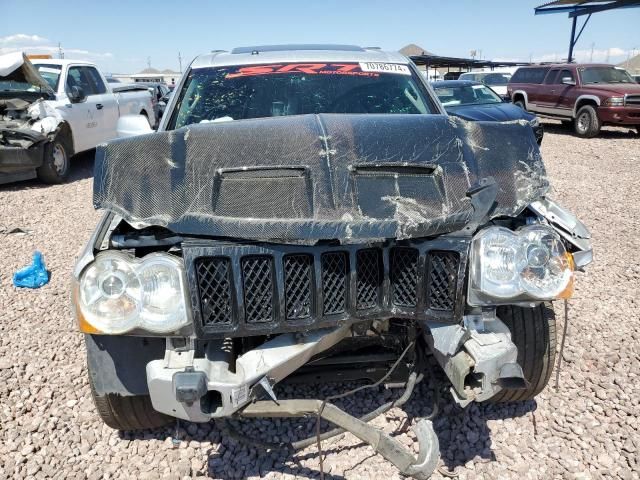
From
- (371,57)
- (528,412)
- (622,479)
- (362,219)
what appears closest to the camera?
(362,219)

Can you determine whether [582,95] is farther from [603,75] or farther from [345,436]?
[345,436]

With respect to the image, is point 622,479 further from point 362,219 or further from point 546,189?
point 362,219

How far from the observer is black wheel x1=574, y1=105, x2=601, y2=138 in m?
13.2

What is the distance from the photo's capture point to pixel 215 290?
1918mm

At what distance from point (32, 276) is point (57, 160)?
14.8ft

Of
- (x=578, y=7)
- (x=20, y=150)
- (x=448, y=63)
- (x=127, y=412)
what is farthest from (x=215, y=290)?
(x=448, y=63)

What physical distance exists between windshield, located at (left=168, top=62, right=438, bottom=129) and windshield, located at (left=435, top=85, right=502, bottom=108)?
799 cm

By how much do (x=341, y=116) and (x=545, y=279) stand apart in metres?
1.16

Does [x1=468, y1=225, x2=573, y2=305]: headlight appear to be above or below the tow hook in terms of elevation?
above

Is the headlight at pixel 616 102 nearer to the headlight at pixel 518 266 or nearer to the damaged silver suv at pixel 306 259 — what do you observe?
the damaged silver suv at pixel 306 259

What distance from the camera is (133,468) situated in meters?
2.46

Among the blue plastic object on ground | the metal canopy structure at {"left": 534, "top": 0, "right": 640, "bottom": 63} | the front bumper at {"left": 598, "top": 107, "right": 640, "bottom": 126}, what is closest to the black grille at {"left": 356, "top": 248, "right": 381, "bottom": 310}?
the blue plastic object on ground

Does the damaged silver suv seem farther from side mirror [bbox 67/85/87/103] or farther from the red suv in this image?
the red suv

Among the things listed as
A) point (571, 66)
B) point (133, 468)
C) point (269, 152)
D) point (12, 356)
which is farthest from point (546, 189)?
point (571, 66)
